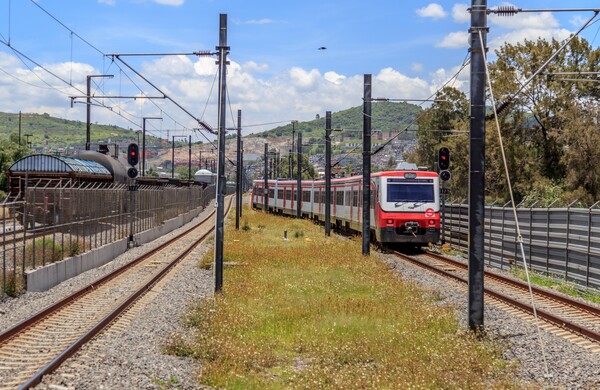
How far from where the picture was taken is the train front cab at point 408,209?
29188mm

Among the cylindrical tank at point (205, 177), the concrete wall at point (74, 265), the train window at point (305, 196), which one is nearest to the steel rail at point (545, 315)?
the concrete wall at point (74, 265)

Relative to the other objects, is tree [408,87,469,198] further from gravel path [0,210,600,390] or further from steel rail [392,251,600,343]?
gravel path [0,210,600,390]

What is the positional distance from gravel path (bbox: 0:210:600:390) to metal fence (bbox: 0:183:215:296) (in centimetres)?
129

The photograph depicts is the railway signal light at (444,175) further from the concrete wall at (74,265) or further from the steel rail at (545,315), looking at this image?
the concrete wall at (74,265)

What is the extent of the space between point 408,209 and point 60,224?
13.7 m

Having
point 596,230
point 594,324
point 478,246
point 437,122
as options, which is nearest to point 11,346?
point 478,246

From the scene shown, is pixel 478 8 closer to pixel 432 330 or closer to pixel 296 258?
pixel 432 330

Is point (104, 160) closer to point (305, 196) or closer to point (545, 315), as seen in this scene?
point (305, 196)

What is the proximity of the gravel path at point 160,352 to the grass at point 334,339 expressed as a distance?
14.0 inches

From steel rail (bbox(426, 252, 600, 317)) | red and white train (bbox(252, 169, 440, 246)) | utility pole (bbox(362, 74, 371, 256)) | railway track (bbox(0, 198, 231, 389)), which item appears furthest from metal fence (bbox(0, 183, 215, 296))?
steel rail (bbox(426, 252, 600, 317))

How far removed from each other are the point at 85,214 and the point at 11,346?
13658mm

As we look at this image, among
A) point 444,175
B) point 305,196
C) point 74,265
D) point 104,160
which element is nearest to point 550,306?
point 444,175

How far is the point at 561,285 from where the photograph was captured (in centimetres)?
1969

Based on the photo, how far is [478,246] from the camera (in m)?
12.6
